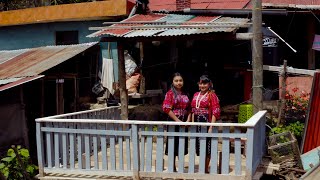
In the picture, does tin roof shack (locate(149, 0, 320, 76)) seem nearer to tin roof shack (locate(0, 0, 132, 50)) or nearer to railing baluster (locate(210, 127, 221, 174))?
tin roof shack (locate(0, 0, 132, 50))

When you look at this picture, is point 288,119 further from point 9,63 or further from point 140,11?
point 9,63

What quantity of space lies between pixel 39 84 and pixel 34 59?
91 cm

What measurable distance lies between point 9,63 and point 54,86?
1.67m

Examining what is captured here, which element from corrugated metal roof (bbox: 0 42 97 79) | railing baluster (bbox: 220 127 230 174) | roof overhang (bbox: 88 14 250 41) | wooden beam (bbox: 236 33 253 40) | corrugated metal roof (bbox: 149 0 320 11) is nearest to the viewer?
railing baluster (bbox: 220 127 230 174)

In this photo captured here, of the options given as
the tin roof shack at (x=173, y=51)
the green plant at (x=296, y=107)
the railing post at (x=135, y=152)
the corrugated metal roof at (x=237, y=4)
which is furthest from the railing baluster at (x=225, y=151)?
the corrugated metal roof at (x=237, y=4)

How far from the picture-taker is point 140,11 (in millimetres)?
11320

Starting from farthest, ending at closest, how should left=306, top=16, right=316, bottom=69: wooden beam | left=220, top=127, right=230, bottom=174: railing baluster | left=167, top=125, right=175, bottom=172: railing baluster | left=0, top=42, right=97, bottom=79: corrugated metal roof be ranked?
left=306, top=16, right=316, bottom=69: wooden beam, left=0, top=42, right=97, bottom=79: corrugated metal roof, left=167, top=125, right=175, bottom=172: railing baluster, left=220, top=127, right=230, bottom=174: railing baluster

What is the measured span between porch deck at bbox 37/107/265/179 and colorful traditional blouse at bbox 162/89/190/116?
0.36m

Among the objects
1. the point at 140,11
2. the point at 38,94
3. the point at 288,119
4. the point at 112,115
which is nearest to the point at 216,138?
the point at 112,115

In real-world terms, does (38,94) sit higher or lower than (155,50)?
lower

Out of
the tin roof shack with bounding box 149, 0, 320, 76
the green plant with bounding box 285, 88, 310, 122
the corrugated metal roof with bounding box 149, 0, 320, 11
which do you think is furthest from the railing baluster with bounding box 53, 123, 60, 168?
the corrugated metal roof with bounding box 149, 0, 320, 11

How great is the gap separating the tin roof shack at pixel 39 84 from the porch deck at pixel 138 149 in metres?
3.94

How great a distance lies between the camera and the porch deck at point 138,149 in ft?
A: 19.9

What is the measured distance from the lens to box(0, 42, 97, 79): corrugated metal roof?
11.6 metres
